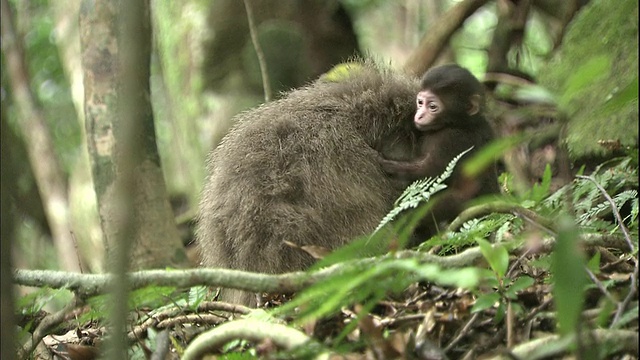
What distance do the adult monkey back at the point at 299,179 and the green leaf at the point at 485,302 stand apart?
4.90 feet

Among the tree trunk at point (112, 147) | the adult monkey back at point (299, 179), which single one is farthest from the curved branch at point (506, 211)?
the tree trunk at point (112, 147)

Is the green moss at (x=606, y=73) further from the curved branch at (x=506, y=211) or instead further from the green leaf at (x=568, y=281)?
the green leaf at (x=568, y=281)

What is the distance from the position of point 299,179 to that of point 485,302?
179 centimetres

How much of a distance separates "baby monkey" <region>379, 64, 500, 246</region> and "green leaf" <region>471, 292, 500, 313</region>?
1988 millimetres

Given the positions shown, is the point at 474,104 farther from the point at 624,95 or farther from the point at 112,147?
the point at 624,95

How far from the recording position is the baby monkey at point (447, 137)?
4.68 metres

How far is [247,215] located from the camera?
160 inches

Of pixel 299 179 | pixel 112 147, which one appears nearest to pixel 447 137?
pixel 299 179

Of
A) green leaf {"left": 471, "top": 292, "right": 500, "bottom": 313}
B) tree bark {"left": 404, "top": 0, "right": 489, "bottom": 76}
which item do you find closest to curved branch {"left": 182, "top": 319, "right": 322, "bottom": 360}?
green leaf {"left": 471, "top": 292, "right": 500, "bottom": 313}

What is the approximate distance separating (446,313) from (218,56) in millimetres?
6011

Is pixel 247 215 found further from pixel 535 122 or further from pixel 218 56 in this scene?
pixel 218 56

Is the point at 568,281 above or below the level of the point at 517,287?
above

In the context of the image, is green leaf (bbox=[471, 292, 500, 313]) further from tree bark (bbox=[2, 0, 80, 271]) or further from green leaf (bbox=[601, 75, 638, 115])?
tree bark (bbox=[2, 0, 80, 271])

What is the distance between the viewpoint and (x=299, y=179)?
420cm
